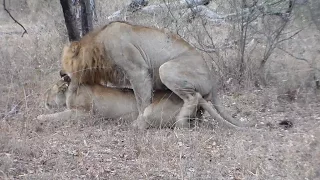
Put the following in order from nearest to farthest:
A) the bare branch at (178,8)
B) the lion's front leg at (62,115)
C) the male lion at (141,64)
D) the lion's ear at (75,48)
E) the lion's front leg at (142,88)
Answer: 1. the lion's front leg at (62,115)
2. the male lion at (141,64)
3. the lion's front leg at (142,88)
4. the lion's ear at (75,48)
5. the bare branch at (178,8)

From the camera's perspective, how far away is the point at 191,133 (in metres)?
6.52

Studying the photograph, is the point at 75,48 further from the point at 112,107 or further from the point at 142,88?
the point at 142,88

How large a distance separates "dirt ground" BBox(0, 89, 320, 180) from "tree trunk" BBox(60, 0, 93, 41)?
88.4 inches

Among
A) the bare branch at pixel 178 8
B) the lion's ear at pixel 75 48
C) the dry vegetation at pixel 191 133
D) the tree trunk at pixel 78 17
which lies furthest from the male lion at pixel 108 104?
the bare branch at pixel 178 8

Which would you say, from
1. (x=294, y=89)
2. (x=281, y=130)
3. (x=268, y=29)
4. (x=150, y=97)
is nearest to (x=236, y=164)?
(x=281, y=130)

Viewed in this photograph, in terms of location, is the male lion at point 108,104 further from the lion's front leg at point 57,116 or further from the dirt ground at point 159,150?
the dirt ground at point 159,150

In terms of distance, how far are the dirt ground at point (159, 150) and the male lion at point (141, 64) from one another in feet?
1.35

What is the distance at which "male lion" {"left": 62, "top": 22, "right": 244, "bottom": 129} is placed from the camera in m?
7.12

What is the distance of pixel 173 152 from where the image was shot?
18.6 ft

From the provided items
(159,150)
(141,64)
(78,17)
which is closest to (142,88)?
(141,64)

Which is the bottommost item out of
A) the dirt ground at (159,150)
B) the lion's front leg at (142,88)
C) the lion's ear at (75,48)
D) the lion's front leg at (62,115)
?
the dirt ground at (159,150)

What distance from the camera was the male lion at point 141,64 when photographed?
7.12 m

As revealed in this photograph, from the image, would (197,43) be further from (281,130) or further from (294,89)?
(281,130)

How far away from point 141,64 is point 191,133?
3.99 ft
